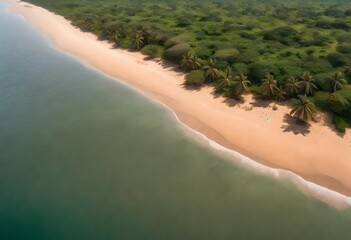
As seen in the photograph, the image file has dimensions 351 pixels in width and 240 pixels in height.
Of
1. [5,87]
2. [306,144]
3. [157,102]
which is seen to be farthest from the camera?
[5,87]

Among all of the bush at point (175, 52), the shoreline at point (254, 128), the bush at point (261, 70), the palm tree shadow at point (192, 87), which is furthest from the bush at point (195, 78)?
the bush at point (175, 52)

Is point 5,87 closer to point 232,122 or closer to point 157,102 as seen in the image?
point 157,102

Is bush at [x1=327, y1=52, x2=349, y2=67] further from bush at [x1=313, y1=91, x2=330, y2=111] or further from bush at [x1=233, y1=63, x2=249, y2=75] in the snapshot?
bush at [x1=233, y1=63, x2=249, y2=75]

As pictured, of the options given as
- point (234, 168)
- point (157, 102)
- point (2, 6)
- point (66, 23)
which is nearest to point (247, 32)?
point (157, 102)

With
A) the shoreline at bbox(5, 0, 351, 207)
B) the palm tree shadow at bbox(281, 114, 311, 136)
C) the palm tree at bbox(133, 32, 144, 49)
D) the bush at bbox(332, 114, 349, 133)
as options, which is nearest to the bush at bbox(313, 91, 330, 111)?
the bush at bbox(332, 114, 349, 133)

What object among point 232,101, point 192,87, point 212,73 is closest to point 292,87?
point 232,101

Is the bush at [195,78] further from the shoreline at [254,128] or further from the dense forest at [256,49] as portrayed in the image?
the shoreline at [254,128]
